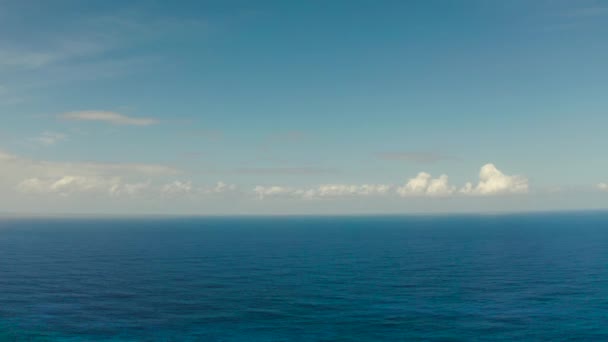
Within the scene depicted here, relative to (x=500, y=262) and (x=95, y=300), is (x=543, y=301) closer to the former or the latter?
(x=500, y=262)

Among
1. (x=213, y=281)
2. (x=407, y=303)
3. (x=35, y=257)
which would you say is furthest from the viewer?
(x=35, y=257)

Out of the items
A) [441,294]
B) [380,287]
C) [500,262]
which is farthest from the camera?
[500,262]

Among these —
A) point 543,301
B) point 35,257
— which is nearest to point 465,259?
point 543,301

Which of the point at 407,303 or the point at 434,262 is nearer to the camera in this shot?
the point at 407,303

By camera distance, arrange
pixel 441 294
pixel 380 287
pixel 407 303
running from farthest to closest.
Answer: pixel 380 287, pixel 441 294, pixel 407 303

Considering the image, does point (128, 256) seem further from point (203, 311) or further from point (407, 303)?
point (407, 303)

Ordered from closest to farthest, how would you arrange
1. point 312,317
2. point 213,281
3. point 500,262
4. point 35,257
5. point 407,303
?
point 312,317 < point 407,303 < point 213,281 < point 500,262 < point 35,257

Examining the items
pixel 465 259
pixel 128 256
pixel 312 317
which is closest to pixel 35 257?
pixel 128 256

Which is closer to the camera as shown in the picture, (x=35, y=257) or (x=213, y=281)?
(x=213, y=281)
